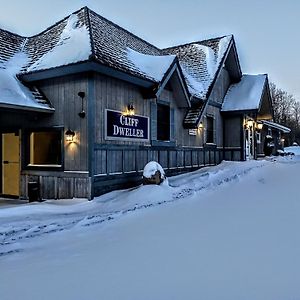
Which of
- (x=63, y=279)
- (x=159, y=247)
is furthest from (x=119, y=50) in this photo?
(x=63, y=279)

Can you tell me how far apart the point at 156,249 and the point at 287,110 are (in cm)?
7389

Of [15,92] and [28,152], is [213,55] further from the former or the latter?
[15,92]

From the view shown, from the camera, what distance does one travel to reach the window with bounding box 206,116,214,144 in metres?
16.2

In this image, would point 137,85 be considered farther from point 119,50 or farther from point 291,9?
point 291,9

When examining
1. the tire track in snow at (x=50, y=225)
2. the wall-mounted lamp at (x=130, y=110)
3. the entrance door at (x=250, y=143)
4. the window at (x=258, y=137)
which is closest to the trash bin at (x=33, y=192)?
the tire track in snow at (x=50, y=225)

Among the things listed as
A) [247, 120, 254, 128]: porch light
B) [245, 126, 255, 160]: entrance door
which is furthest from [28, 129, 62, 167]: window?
[247, 120, 254, 128]: porch light

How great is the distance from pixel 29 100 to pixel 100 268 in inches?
245

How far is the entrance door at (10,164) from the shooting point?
10055 mm

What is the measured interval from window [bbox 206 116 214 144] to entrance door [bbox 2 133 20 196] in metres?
9.24

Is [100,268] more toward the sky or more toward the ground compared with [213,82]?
more toward the ground

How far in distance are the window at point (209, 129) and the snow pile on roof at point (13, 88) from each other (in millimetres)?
9076

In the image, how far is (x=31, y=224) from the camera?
20.2 ft

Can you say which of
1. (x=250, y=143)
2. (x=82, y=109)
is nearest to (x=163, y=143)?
(x=82, y=109)

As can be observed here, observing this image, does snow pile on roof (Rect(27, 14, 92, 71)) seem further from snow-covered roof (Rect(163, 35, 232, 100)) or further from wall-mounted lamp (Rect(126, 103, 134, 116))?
snow-covered roof (Rect(163, 35, 232, 100))
